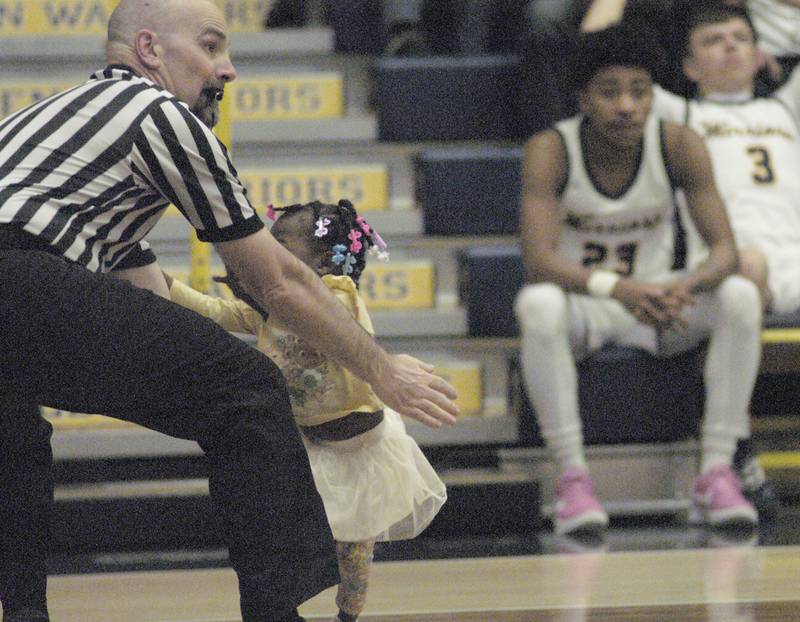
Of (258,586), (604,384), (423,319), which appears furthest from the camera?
(423,319)

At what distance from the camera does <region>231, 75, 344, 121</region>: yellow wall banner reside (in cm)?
489

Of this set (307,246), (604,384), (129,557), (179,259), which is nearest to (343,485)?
(307,246)

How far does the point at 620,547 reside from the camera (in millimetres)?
3678

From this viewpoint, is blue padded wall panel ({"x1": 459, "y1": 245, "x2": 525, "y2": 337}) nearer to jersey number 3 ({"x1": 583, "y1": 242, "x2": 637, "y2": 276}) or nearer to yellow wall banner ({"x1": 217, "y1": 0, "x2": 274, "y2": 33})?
jersey number 3 ({"x1": 583, "y1": 242, "x2": 637, "y2": 276})

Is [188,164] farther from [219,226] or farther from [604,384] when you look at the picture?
[604,384]

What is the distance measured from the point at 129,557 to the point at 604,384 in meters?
1.39

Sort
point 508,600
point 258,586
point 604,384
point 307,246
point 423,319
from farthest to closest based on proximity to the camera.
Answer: point 423,319 → point 604,384 → point 508,600 → point 307,246 → point 258,586

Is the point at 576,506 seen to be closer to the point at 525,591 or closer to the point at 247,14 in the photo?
the point at 525,591

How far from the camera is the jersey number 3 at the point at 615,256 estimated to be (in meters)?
4.18

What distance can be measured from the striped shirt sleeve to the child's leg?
715 mm

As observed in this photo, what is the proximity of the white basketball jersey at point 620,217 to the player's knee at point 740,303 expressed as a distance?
0.22 metres

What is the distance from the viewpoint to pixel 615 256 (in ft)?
13.8

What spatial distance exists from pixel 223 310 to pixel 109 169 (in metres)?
0.57

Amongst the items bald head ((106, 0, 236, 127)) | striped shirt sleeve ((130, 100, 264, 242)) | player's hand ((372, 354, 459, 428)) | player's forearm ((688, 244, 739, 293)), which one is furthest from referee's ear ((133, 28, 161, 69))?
player's forearm ((688, 244, 739, 293))
